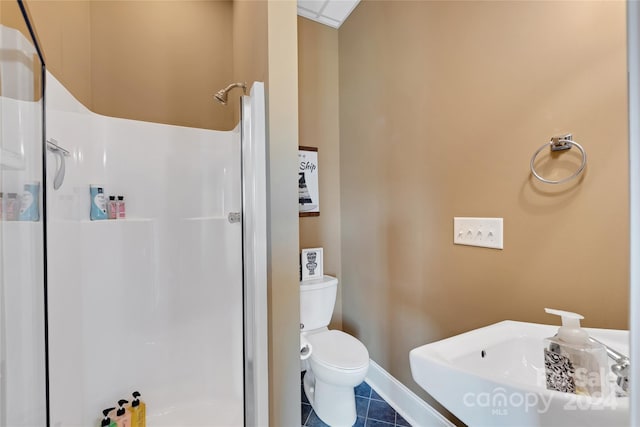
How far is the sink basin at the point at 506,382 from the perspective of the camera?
493 millimetres

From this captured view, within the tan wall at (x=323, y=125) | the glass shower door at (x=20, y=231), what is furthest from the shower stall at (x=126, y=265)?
the tan wall at (x=323, y=125)

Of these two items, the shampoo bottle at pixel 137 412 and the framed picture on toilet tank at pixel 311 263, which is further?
the framed picture on toilet tank at pixel 311 263

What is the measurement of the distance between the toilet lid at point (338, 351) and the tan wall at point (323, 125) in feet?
1.36

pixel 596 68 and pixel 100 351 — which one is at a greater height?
pixel 596 68

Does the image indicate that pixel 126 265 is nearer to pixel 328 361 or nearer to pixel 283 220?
pixel 283 220

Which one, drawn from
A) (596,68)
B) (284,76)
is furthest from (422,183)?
(284,76)

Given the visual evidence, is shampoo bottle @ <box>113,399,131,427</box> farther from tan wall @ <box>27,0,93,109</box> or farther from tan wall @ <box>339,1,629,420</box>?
tan wall @ <box>27,0,93,109</box>

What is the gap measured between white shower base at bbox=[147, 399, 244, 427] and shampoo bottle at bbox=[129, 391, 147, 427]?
50 mm

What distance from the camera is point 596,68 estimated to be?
34.8 inches

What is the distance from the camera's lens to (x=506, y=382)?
0.57 m

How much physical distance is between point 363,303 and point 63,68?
2215 mm

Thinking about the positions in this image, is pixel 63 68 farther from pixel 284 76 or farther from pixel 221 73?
pixel 284 76

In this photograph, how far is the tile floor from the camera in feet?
5.17

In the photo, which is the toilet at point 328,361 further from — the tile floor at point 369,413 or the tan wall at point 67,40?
the tan wall at point 67,40
